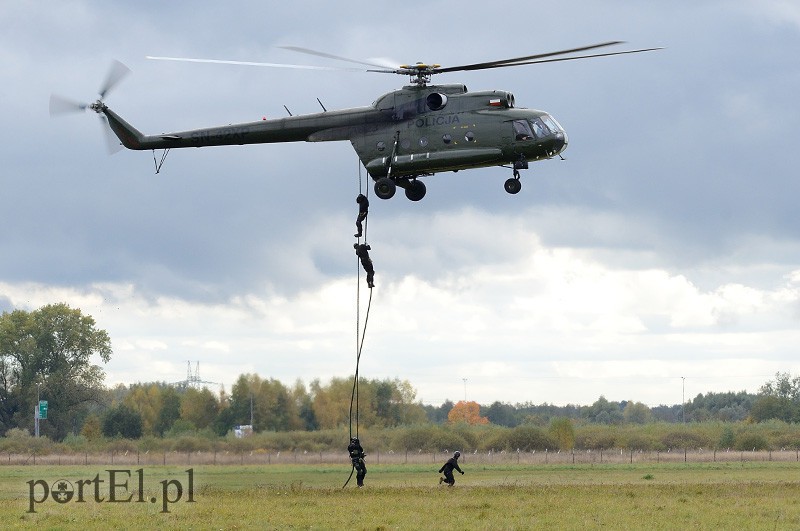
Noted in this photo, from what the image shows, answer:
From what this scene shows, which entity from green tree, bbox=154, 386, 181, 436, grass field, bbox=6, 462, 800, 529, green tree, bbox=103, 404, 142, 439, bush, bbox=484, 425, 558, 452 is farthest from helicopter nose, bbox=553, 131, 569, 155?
green tree, bbox=103, 404, 142, 439

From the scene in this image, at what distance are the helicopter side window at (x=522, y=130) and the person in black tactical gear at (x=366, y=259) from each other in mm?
5388

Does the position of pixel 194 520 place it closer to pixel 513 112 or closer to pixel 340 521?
pixel 340 521

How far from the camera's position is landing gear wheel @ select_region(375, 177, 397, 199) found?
36.0 metres

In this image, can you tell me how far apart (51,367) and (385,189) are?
88.8 m

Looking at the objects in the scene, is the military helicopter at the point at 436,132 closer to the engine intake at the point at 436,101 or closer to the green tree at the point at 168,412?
the engine intake at the point at 436,101

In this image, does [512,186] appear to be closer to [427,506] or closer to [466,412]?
[427,506]

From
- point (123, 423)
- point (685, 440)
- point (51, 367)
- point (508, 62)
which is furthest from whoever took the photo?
point (51, 367)

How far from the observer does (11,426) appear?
114 meters

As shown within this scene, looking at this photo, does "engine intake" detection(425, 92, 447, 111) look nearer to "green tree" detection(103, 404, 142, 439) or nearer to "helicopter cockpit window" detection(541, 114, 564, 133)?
"helicopter cockpit window" detection(541, 114, 564, 133)

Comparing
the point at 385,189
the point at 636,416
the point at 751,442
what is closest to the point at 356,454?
the point at 385,189

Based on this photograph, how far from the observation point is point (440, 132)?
1412 inches

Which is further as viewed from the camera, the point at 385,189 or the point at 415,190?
the point at 415,190

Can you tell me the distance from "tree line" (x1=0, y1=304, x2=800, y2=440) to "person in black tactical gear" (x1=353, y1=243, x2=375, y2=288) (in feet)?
165

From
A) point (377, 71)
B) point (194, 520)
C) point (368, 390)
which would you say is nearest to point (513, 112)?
point (377, 71)
